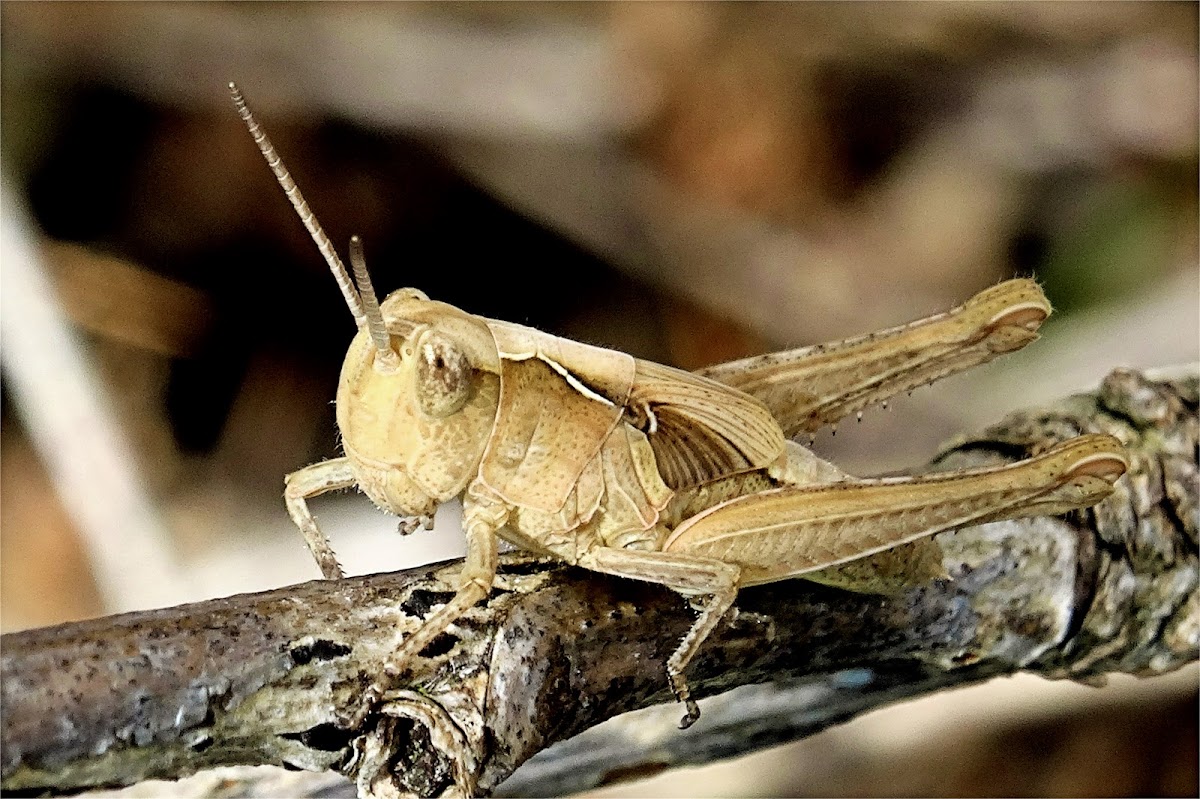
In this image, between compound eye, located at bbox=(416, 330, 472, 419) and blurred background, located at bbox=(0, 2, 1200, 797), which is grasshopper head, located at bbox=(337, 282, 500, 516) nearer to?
compound eye, located at bbox=(416, 330, 472, 419)

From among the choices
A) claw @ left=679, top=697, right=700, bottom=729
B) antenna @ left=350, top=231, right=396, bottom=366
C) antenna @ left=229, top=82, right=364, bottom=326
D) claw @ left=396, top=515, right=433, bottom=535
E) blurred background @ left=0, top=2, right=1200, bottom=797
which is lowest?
claw @ left=679, top=697, right=700, bottom=729

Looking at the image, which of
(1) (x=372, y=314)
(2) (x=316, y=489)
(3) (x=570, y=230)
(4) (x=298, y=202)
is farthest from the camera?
(3) (x=570, y=230)

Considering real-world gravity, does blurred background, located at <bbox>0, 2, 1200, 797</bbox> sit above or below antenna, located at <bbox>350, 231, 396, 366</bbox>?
above

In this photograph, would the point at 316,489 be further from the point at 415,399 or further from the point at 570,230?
the point at 570,230

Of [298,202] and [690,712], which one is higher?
[298,202]

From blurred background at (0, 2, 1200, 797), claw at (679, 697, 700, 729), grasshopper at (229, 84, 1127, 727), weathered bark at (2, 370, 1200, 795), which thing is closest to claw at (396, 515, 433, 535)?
grasshopper at (229, 84, 1127, 727)

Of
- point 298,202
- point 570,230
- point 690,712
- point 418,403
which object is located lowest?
point 690,712

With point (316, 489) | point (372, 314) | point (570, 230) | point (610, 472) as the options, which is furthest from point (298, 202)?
point (570, 230)
